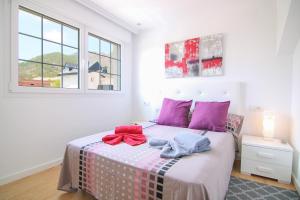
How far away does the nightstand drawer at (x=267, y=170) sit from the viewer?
186cm

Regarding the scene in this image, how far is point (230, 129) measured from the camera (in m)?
2.25

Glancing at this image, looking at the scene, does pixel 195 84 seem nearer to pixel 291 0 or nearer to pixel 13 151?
pixel 291 0

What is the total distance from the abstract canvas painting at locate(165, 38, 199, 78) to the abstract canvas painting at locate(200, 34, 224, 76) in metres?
0.11

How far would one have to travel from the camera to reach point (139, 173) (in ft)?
3.70

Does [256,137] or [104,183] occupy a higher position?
[256,137]

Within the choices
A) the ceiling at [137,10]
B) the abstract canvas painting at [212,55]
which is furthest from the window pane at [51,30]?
the abstract canvas painting at [212,55]

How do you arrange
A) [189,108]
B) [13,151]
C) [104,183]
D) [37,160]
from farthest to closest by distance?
[189,108] < [37,160] < [13,151] < [104,183]

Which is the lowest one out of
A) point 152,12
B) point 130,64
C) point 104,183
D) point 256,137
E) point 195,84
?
point 104,183

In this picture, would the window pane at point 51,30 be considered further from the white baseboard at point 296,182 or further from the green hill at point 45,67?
the white baseboard at point 296,182

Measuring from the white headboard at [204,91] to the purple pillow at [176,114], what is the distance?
316mm

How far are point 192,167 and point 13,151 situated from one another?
2.05 metres

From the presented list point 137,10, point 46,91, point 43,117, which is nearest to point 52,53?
point 46,91

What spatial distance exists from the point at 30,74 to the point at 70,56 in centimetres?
65

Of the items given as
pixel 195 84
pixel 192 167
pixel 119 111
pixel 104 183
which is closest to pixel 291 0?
pixel 195 84
